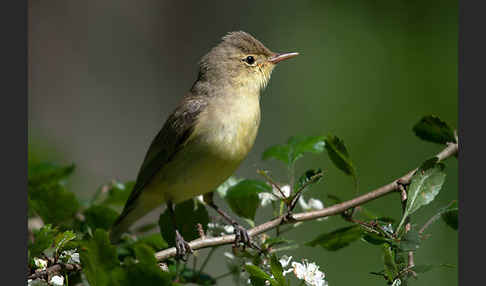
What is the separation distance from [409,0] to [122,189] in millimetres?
5070

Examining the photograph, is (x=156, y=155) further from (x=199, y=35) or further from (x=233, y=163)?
(x=199, y=35)

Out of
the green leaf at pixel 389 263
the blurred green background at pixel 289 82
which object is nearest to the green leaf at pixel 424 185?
the green leaf at pixel 389 263

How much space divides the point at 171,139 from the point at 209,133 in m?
0.28

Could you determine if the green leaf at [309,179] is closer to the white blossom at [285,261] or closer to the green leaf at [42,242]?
the white blossom at [285,261]

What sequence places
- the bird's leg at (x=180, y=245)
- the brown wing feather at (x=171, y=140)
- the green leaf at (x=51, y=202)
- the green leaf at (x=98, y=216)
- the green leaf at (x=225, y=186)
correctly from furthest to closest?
1. the brown wing feather at (x=171, y=140)
2. the green leaf at (x=225, y=186)
3. the green leaf at (x=98, y=216)
4. the green leaf at (x=51, y=202)
5. the bird's leg at (x=180, y=245)

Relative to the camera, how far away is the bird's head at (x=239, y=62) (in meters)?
3.24

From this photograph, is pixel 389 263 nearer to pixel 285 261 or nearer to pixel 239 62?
pixel 285 261

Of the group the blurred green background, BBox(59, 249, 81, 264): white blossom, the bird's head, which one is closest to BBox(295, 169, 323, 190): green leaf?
BBox(59, 249, 81, 264): white blossom

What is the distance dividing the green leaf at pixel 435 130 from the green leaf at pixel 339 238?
1.44 feet

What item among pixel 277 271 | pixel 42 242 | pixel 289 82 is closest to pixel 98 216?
pixel 42 242

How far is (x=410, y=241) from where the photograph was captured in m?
1.59

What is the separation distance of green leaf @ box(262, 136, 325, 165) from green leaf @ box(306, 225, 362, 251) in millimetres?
333

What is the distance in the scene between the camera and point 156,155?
3102mm

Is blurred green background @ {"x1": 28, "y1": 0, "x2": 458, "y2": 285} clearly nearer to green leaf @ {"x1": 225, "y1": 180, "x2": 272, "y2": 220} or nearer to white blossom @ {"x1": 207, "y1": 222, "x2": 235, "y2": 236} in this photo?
white blossom @ {"x1": 207, "y1": 222, "x2": 235, "y2": 236}
